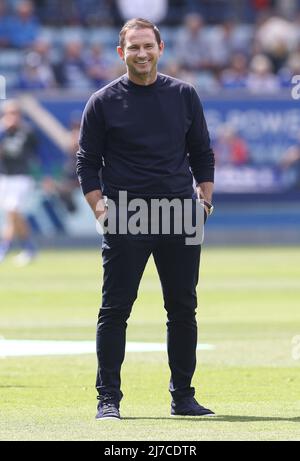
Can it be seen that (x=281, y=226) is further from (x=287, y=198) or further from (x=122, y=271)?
(x=122, y=271)

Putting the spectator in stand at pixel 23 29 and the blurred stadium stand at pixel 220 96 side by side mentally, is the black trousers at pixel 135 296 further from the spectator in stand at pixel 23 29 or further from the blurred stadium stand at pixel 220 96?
the spectator in stand at pixel 23 29

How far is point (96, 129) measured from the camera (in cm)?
805

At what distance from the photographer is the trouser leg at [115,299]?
799cm

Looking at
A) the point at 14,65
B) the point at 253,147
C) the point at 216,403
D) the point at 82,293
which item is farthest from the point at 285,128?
the point at 216,403

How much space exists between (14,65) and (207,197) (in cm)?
2132

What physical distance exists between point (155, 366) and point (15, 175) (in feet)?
44.8

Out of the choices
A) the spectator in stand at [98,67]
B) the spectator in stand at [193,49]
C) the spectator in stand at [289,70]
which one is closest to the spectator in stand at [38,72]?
the spectator in stand at [98,67]

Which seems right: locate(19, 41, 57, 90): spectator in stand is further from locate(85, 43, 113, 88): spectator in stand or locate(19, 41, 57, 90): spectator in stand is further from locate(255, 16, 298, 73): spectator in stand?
locate(255, 16, 298, 73): spectator in stand

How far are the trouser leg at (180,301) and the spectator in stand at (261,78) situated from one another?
2028 centimetres

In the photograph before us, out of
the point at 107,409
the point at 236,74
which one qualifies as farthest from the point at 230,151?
the point at 107,409

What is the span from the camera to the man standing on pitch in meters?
7.99

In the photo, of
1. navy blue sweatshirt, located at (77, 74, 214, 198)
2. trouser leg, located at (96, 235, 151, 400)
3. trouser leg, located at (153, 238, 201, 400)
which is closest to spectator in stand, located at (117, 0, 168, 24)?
navy blue sweatshirt, located at (77, 74, 214, 198)

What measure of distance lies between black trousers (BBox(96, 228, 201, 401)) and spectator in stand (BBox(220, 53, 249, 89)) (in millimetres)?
20431

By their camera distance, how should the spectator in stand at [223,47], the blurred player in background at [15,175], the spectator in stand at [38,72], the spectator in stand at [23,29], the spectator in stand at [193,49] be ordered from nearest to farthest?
1. the blurred player in background at [15,175]
2. the spectator in stand at [38,72]
3. the spectator in stand at [193,49]
4. the spectator in stand at [23,29]
5. the spectator in stand at [223,47]
